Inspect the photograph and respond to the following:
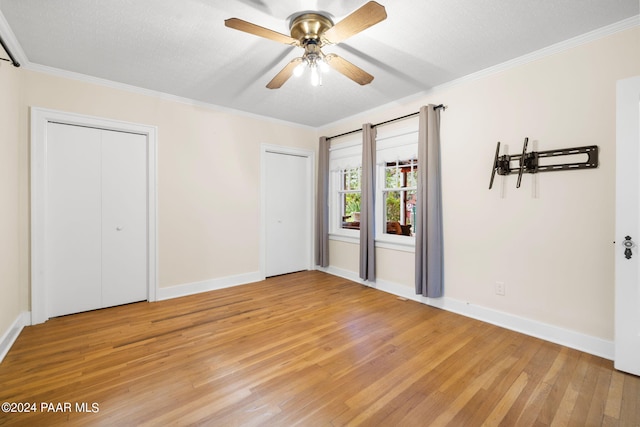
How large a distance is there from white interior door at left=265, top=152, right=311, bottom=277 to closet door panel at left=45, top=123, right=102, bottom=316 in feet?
7.05

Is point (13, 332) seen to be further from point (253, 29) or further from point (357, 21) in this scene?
point (357, 21)

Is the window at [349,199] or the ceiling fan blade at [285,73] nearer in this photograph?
the ceiling fan blade at [285,73]

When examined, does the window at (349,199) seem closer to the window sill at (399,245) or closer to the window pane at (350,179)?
the window pane at (350,179)

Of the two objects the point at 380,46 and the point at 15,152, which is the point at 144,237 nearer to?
the point at 15,152

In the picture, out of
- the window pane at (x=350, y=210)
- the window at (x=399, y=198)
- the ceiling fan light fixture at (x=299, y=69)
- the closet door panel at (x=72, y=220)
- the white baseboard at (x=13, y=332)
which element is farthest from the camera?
the window pane at (x=350, y=210)

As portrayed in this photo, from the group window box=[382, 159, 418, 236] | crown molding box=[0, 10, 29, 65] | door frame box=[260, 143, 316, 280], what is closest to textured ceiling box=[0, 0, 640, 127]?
crown molding box=[0, 10, 29, 65]

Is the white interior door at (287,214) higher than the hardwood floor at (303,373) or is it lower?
higher

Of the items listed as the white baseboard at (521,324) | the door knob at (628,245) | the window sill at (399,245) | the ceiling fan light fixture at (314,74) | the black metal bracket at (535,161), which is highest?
the ceiling fan light fixture at (314,74)

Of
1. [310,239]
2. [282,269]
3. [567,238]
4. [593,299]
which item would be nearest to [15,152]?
[282,269]

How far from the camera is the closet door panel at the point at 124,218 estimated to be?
3146mm

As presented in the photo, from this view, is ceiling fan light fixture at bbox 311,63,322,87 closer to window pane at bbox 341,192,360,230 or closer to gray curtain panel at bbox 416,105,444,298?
gray curtain panel at bbox 416,105,444,298

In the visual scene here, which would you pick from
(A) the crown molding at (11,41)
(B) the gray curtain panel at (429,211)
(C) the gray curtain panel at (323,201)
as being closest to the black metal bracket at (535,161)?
(B) the gray curtain panel at (429,211)

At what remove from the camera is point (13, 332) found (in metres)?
2.42

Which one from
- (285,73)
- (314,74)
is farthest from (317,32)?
(285,73)
